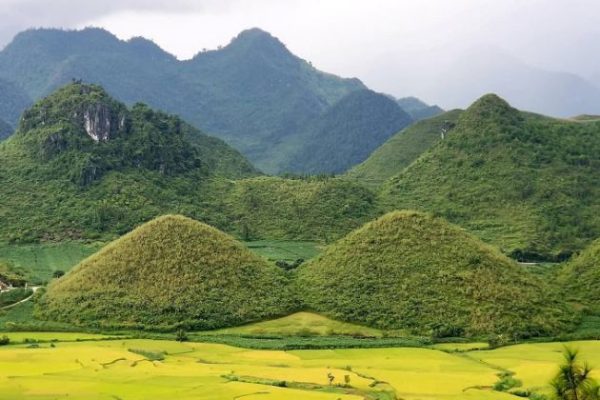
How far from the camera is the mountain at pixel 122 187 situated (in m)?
124

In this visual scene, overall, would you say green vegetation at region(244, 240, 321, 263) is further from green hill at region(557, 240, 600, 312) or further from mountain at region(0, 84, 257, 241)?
green hill at region(557, 240, 600, 312)

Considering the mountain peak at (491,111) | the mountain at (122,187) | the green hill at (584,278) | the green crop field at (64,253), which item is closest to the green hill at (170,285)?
the green crop field at (64,253)

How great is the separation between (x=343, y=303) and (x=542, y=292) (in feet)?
63.1

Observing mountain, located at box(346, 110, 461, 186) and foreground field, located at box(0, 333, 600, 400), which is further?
mountain, located at box(346, 110, 461, 186)

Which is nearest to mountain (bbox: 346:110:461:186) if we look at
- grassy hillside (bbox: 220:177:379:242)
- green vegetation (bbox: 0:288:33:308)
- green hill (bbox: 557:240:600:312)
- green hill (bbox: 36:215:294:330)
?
grassy hillside (bbox: 220:177:379:242)

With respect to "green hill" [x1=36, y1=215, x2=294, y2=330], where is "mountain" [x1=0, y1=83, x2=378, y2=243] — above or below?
above

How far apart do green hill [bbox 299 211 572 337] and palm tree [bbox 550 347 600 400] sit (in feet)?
118

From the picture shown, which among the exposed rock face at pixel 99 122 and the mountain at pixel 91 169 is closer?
the mountain at pixel 91 169

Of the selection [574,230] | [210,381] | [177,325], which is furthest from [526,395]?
[574,230]

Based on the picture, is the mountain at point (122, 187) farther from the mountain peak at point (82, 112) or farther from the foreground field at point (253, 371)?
the foreground field at point (253, 371)

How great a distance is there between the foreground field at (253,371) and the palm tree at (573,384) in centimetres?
1406

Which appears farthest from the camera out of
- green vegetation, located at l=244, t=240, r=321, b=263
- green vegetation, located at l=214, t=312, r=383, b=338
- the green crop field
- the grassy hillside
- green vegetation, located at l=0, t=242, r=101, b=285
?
the grassy hillside

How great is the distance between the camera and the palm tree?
102ft

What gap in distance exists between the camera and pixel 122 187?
433 ft
